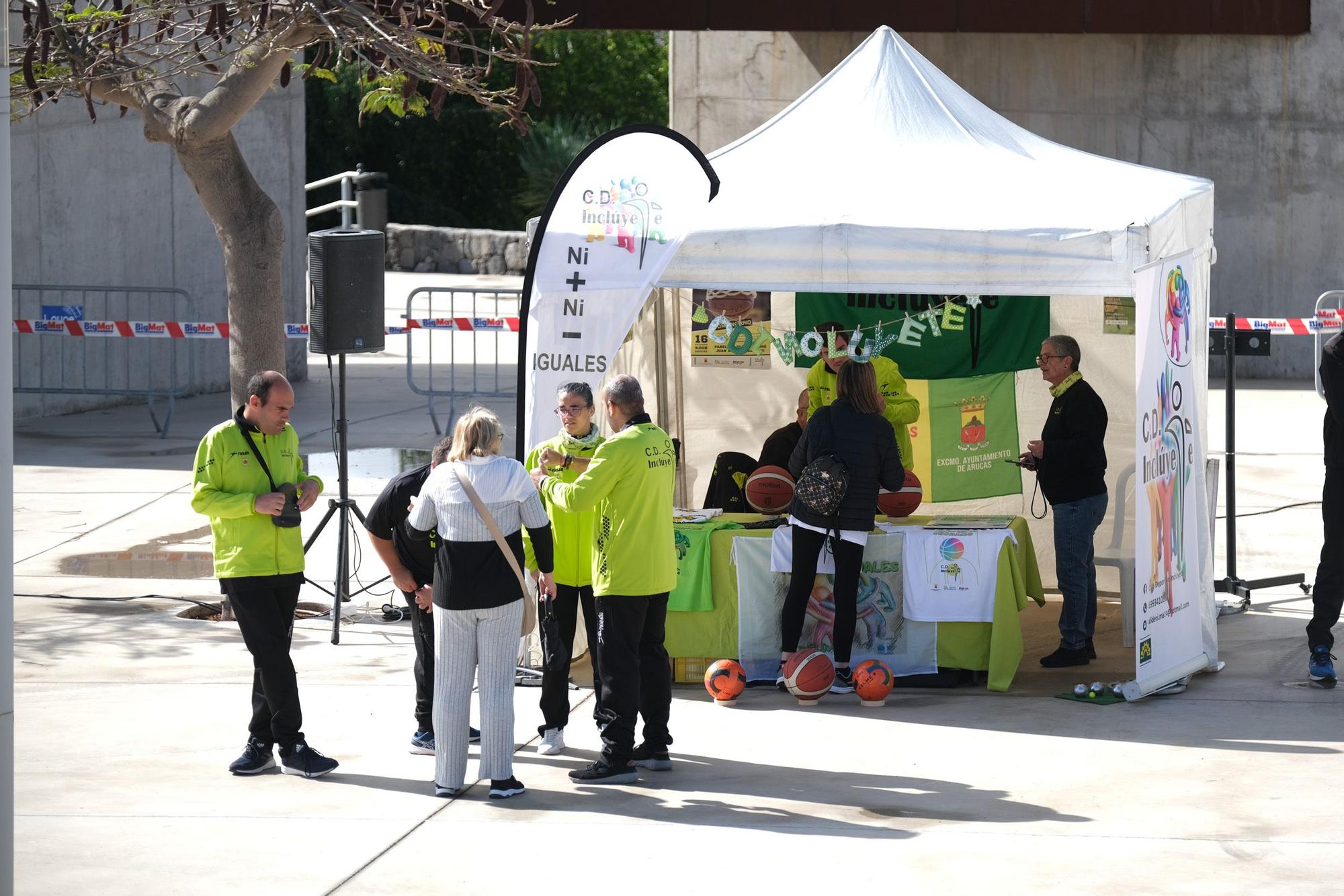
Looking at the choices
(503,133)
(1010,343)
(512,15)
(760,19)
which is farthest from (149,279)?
(503,133)

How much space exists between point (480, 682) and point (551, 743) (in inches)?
33.3

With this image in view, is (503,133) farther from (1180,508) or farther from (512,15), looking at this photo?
(1180,508)

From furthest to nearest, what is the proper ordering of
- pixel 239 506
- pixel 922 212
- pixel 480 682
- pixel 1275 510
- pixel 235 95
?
pixel 1275 510, pixel 235 95, pixel 922 212, pixel 239 506, pixel 480 682

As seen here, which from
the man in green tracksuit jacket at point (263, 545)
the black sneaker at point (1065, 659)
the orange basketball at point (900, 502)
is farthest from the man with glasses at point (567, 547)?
the black sneaker at point (1065, 659)

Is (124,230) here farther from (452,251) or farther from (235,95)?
(452,251)

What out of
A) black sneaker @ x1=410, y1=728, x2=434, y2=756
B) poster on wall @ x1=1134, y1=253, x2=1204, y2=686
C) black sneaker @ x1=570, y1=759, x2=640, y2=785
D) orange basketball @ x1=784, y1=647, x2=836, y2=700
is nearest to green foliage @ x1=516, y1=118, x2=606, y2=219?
poster on wall @ x1=1134, y1=253, x2=1204, y2=686

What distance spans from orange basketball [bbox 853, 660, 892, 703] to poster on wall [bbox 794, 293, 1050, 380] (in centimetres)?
334

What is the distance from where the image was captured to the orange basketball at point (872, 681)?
8.38m

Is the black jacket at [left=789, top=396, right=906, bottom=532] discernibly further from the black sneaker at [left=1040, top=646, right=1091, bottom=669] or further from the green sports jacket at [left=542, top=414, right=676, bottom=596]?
the black sneaker at [left=1040, top=646, right=1091, bottom=669]

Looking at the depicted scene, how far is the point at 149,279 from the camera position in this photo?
67.7ft

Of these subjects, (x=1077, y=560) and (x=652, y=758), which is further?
(x=1077, y=560)

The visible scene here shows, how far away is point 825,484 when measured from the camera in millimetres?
8406

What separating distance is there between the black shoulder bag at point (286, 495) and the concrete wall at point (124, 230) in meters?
12.1

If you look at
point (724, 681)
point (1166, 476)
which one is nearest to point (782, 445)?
point (724, 681)
